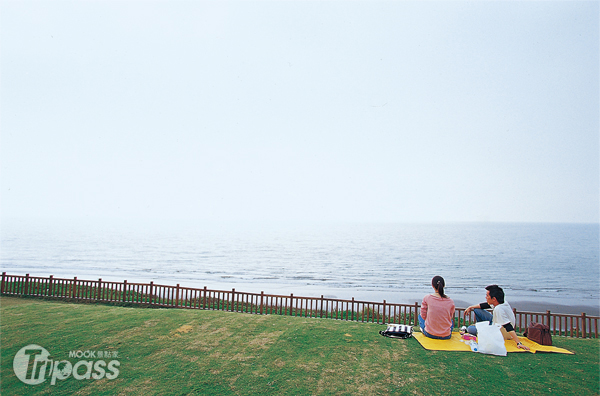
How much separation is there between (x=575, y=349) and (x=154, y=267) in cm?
4527

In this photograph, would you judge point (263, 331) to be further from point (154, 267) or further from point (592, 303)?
point (154, 267)

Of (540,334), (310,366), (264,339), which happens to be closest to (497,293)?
(540,334)

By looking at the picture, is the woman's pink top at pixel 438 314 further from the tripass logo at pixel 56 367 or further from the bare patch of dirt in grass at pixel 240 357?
the tripass logo at pixel 56 367

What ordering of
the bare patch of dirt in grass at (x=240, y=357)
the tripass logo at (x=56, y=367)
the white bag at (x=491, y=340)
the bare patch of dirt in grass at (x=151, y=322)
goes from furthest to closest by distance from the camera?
1. the bare patch of dirt in grass at (x=151, y=322)
2. the white bag at (x=491, y=340)
3. the bare patch of dirt in grass at (x=240, y=357)
4. the tripass logo at (x=56, y=367)

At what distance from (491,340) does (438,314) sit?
1.03m

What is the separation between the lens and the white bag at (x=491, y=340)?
20.3 ft

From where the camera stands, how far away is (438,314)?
6.85 m

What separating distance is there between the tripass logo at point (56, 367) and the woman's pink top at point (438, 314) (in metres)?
6.26

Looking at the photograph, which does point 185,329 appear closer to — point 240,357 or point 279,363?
point 240,357

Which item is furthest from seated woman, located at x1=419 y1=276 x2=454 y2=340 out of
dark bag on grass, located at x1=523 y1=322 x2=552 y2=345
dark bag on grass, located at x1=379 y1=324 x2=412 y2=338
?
dark bag on grass, located at x1=523 y1=322 x2=552 y2=345

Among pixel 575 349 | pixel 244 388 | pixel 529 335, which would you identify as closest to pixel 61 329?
pixel 244 388

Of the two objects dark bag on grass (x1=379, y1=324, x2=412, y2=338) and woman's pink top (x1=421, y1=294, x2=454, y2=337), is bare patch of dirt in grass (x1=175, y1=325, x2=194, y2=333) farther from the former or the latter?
woman's pink top (x1=421, y1=294, x2=454, y2=337)

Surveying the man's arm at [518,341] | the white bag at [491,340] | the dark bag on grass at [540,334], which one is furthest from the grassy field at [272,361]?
the dark bag on grass at [540,334]

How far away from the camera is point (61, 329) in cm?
768
